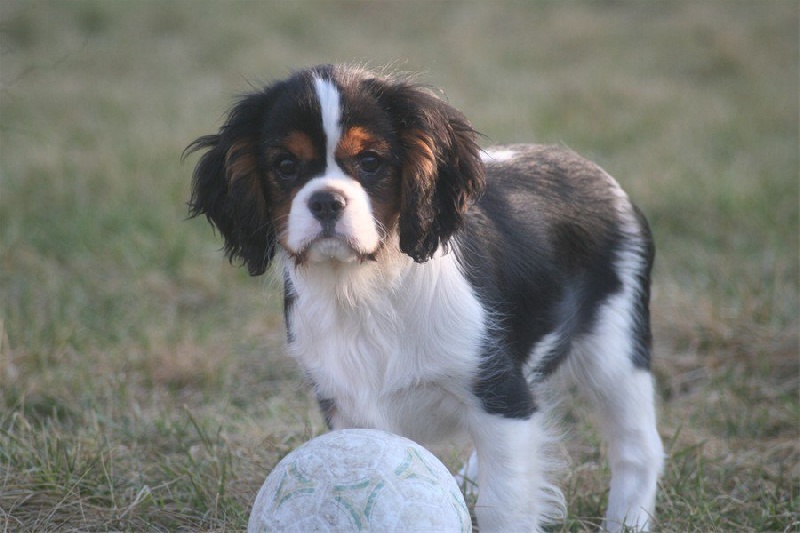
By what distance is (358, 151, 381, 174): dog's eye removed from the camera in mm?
3014

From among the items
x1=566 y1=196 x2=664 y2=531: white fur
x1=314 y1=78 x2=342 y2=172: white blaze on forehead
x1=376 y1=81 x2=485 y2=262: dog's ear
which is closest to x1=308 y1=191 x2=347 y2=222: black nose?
x1=314 y1=78 x2=342 y2=172: white blaze on forehead

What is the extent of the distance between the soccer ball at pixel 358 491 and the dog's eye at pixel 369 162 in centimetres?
73

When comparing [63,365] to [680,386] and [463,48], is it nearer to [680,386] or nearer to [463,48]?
[680,386]

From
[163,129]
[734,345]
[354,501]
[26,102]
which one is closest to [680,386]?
[734,345]

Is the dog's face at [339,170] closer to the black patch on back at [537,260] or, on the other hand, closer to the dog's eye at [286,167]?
Result: the dog's eye at [286,167]

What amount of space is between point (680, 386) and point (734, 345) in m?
0.37

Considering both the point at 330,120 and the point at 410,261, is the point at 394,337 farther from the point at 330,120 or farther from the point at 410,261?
the point at 330,120

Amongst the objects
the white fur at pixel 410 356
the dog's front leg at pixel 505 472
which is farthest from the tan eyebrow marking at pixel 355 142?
the dog's front leg at pixel 505 472

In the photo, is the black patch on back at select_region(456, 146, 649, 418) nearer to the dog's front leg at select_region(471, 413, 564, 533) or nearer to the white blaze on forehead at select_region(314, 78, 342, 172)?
the dog's front leg at select_region(471, 413, 564, 533)

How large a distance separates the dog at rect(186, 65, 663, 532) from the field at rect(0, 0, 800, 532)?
0.40 m

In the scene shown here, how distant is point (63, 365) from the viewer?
5.07m

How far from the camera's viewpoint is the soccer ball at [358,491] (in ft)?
9.06

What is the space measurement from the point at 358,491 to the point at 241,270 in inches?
149

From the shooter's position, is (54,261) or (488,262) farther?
(54,261)
